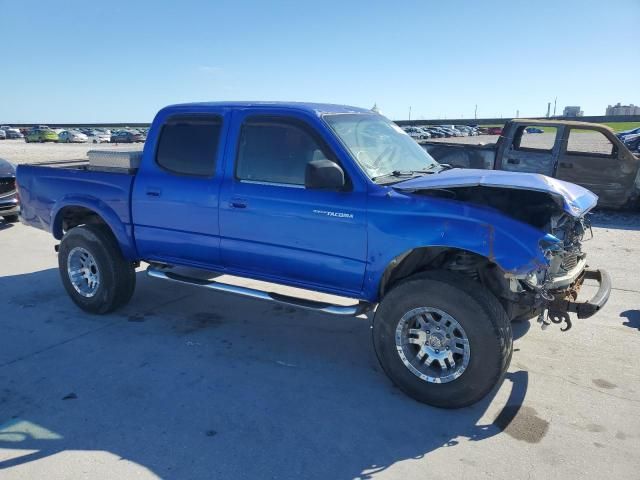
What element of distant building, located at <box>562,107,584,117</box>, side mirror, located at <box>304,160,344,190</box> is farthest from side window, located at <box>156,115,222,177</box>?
distant building, located at <box>562,107,584,117</box>

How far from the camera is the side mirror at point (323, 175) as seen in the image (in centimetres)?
365

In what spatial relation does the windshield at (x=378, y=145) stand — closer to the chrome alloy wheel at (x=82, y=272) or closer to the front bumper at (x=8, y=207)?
the chrome alloy wheel at (x=82, y=272)

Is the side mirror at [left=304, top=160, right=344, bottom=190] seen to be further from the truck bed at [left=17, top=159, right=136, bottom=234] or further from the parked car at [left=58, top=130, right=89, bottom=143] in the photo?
the parked car at [left=58, top=130, right=89, bottom=143]

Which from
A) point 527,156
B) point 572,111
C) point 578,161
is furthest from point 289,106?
point 572,111

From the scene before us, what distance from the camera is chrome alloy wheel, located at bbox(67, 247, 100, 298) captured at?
210 inches

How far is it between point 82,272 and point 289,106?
2890 mm

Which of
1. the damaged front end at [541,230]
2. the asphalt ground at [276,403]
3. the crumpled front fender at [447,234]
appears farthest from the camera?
the damaged front end at [541,230]

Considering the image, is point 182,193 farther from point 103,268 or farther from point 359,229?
point 359,229

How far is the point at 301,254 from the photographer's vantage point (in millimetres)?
4137

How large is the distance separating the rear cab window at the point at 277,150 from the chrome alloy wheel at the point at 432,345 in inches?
54.3

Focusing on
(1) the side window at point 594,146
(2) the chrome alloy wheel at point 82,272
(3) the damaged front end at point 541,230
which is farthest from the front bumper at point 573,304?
(1) the side window at point 594,146

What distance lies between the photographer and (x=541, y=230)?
139 inches

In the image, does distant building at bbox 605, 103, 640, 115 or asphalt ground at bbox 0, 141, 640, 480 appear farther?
distant building at bbox 605, 103, 640, 115

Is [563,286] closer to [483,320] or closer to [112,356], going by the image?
[483,320]
